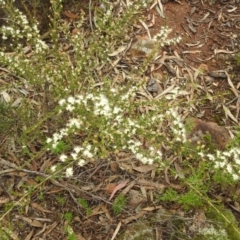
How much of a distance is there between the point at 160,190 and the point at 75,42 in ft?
4.26

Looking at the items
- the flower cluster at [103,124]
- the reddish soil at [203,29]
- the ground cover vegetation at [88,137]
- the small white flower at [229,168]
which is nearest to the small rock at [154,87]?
the ground cover vegetation at [88,137]

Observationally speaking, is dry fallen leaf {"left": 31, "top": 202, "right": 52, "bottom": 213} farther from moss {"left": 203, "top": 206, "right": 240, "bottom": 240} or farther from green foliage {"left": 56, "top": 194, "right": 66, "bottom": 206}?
moss {"left": 203, "top": 206, "right": 240, "bottom": 240}

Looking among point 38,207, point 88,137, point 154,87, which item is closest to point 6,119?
point 38,207

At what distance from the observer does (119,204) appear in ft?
11.0

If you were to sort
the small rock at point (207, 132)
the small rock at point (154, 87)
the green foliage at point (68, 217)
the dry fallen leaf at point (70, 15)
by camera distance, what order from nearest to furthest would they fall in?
the green foliage at point (68, 217) → the small rock at point (207, 132) → the small rock at point (154, 87) → the dry fallen leaf at point (70, 15)

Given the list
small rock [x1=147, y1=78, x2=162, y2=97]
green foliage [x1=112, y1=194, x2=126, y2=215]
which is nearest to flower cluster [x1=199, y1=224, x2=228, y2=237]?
green foliage [x1=112, y1=194, x2=126, y2=215]

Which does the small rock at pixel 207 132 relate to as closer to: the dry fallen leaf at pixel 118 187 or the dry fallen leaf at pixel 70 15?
the dry fallen leaf at pixel 118 187

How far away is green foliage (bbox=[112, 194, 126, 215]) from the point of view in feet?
10.9

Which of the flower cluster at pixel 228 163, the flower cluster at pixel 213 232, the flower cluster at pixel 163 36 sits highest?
the flower cluster at pixel 163 36

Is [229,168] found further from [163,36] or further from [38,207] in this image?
[38,207]

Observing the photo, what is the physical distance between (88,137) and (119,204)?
660 millimetres

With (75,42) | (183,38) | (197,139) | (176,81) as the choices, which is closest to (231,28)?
(183,38)

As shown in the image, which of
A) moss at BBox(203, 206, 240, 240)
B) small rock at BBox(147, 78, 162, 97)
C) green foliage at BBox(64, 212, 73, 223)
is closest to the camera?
moss at BBox(203, 206, 240, 240)

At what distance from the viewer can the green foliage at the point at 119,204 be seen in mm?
3332
